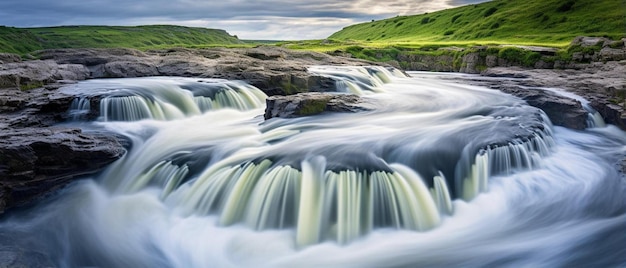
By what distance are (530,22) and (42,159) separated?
220 ft

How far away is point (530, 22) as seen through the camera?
64.1m

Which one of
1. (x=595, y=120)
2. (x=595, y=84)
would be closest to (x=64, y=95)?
(x=595, y=120)

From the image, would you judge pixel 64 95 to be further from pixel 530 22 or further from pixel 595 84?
pixel 530 22

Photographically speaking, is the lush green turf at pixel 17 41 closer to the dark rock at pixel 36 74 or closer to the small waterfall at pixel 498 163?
the dark rock at pixel 36 74

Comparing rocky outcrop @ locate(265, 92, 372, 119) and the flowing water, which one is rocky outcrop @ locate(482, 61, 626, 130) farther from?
rocky outcrop @ locate(265, 92, 372, 119)

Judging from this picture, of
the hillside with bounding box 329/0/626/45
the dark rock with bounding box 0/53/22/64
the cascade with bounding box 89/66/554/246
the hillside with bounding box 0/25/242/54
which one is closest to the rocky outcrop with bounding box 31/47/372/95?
the dark rock with bounding box 0/53/22/64

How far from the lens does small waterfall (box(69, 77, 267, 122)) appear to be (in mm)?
16797

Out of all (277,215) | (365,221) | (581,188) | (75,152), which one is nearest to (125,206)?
(75,152)

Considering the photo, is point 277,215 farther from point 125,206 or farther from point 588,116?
point 588,116

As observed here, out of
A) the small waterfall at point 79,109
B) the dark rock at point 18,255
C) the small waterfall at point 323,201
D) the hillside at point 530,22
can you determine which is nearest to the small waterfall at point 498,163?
the small waterfall at point 323,201

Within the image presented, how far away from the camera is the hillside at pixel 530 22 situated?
175 ft

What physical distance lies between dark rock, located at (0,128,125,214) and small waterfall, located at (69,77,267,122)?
3897mm

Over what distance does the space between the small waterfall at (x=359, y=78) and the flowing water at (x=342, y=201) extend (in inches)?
327

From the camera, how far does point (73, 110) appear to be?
644 inches
